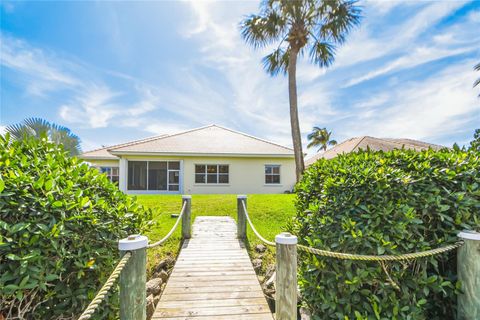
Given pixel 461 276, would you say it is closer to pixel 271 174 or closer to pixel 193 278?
pixel 193 278

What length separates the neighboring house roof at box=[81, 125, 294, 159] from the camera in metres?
15.6

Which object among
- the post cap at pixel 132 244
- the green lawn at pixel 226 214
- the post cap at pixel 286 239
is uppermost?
the post cap at pixel 132 244

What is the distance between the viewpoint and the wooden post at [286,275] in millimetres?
2328

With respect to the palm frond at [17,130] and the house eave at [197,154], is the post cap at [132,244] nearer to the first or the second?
the palm frond at [17,130]

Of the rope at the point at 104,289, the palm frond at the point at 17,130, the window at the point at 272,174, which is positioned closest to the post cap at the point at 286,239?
the rope at the point at 104,289

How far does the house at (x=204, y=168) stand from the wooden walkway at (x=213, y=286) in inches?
430

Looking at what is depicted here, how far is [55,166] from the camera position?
8.33 feet

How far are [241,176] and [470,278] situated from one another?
14604 millimetres

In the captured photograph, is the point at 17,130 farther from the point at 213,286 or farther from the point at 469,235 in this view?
the point at 469,235

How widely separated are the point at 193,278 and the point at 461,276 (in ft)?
12.4

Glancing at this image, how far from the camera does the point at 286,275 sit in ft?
7.70

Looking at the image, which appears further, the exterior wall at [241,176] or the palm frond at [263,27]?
the exterior wall at [241,176]

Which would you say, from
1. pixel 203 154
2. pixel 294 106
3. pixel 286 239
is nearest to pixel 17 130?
pixel 286 239

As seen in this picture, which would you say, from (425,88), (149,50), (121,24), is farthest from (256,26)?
(425,88)
